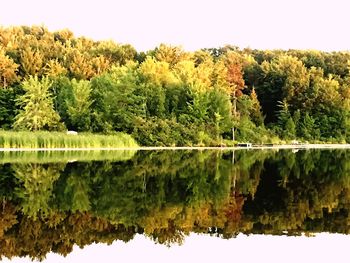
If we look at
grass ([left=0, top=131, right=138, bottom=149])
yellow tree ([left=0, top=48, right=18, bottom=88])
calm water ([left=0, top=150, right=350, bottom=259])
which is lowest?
grass ([left=0, top=131, right=138, bottom=149])

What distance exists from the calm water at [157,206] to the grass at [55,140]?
14.4 meters

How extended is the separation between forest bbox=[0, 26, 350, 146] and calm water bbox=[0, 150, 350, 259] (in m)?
24.1

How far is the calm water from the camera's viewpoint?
10.7m

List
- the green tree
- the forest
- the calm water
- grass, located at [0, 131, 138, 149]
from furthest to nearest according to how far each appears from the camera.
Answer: the forest → the green tree → grass, located at [0, 131, 138, 149] → the calm water

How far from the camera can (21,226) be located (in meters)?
11.5

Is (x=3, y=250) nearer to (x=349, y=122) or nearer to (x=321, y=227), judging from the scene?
(x=321, y=227)

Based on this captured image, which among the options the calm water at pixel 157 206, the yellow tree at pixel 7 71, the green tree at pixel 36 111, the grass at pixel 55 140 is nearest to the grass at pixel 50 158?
the calm water at pixel 157 206

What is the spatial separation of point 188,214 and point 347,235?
3492 millimetres

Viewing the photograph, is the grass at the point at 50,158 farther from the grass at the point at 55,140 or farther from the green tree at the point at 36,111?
the green tree at the point at 36,111

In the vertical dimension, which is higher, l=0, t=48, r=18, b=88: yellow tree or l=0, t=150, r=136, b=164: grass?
l=0, t=48, r=18, b=88: yellow tree

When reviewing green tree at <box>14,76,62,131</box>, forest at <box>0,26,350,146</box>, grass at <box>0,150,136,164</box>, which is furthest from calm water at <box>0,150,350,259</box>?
forest at <box>0,26,350,146</box>

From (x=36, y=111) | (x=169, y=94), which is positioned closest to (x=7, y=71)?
(x=36, y=111)

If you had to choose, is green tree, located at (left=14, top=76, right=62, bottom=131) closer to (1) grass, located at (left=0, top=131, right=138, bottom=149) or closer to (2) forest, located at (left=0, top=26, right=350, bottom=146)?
(2) forest, located at (left=0, top=26, right=350, bottom=146)

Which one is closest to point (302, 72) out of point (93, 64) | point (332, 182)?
point (93, 64)
